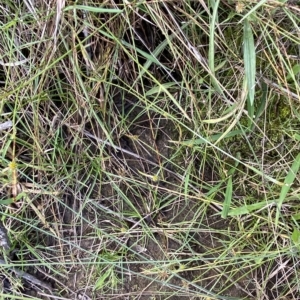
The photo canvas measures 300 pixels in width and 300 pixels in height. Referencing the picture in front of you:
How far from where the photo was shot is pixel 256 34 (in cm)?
105

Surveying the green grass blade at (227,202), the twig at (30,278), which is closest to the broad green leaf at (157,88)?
the green grass blade at (227,202)

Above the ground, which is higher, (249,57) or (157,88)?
(249,57)

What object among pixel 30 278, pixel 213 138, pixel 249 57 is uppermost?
pixel 249 57

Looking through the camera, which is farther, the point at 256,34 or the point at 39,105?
the point at 39,105

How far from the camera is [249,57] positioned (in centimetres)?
103

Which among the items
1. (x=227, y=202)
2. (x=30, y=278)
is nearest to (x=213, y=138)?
(x=227, y=202)

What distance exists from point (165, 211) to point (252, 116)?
321 mm

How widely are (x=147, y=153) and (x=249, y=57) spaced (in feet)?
1.13

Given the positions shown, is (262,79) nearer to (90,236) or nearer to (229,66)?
(229,66)

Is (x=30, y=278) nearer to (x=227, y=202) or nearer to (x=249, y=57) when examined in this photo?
(x=227, y=202)

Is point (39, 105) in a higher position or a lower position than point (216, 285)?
higher

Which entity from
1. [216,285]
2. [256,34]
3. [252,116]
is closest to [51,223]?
[216,285]

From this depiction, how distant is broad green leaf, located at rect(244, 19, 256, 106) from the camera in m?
1.02

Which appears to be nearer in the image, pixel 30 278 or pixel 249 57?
pixel 249 57
